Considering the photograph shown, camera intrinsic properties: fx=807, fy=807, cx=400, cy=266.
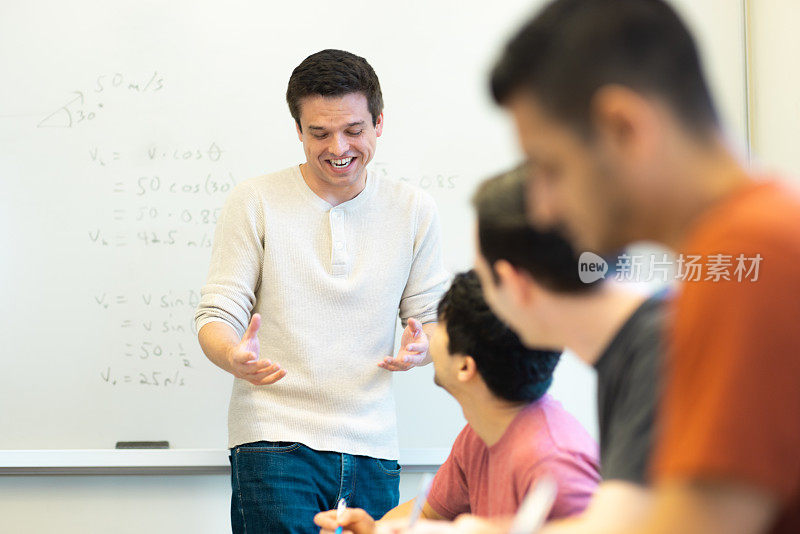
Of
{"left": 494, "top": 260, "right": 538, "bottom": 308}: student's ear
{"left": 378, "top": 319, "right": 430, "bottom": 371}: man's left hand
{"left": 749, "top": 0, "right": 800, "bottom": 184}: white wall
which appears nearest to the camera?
{"left": 494, "top": 260, "right": 538, "bottom": 308}: student's ear

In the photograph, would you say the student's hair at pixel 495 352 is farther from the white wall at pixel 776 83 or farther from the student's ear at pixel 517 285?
the white wall at pixel 776 83

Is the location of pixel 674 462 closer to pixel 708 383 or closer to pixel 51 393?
pixel 708 383

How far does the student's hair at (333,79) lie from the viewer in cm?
170

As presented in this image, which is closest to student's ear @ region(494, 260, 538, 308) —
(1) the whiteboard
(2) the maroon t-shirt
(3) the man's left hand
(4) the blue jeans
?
(2) the maroon t-shirt

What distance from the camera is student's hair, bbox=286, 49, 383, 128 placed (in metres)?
1.70

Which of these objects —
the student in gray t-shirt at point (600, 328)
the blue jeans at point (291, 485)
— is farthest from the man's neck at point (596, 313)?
the blue jeans at point (291, 485)

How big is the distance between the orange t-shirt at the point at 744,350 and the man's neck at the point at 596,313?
0.64 feet

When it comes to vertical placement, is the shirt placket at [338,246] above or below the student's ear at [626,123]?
below

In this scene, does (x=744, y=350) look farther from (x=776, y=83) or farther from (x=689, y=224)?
(x=776, y=83)

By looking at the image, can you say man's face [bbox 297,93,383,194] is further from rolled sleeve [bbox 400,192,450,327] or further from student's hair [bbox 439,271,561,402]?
student's hair [bbox 439,271,561,402]

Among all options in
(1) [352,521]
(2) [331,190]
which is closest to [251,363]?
(1) [352,521]

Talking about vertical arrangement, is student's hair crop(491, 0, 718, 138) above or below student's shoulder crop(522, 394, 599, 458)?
above

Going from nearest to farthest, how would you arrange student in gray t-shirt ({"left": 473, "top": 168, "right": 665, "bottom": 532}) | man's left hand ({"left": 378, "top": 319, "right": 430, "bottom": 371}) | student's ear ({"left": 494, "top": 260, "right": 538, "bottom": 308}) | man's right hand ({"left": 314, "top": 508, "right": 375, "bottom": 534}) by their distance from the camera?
student in gray t-shirt ({"left": 473, "top": 168, "right": 665, "bottom": 532}), student's ear ({"left": 494, "top": 260, "right": 538, "bottom": 308}), man's right hand ({"left": 314, "top": 508, "right": 375, "bottom": 534}), man's left hand ({"left": 378, "top": 319, "right": 430, "bottom": 371})

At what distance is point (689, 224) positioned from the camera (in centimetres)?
36
